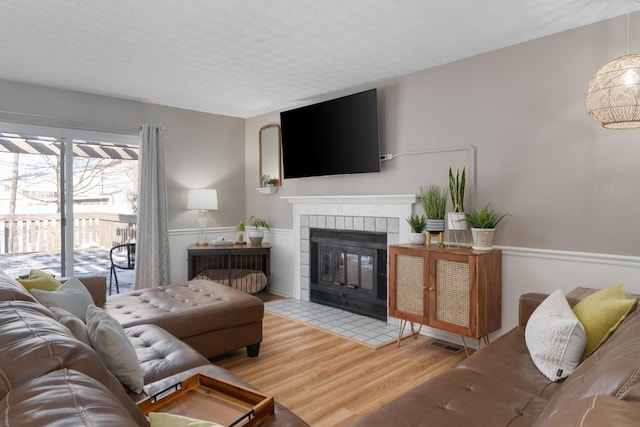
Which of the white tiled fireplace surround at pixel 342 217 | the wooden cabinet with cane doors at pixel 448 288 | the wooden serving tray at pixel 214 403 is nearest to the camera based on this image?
the wooden serving tray at pixel 214 403

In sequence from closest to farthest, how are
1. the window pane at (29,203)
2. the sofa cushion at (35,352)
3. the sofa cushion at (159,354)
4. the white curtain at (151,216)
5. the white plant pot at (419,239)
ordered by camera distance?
the sofa cushion at (35,352), the sofa cushion at (159,354), the white plant pot at (419,239), the window pane at (29,203), the white curtain at (151,216)

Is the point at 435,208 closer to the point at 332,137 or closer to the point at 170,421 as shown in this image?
the point at 332,137

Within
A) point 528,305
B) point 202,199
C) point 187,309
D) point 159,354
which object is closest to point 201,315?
point 187,309

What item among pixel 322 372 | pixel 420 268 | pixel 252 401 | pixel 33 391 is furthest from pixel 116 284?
pixel 33 391

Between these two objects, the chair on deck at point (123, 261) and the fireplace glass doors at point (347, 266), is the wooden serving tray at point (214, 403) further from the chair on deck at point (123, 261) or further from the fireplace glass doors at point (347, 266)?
the chair on deck at point (123, 261)

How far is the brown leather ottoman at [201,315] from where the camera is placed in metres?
2.67

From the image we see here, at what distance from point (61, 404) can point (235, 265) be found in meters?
4.52

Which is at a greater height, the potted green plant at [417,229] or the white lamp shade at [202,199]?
the white lamp shade at [202,199]

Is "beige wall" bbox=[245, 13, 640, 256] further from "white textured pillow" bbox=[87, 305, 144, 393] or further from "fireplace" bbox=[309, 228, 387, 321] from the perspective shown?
"white textured pillow" bbox=[87, 305, 144, 393]

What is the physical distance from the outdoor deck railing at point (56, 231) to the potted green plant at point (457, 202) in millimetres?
3628

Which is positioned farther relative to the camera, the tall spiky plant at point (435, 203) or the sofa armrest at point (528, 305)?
the tall spiky plant at point (435, 203)

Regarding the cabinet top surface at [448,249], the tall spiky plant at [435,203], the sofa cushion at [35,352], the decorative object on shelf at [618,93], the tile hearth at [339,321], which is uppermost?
the decorative object on shelf at [618,93]

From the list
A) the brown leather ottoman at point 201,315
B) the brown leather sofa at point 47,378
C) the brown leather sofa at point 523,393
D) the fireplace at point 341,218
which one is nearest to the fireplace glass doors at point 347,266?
the fireplace at point 341,218

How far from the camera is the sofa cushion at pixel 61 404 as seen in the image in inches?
24.0
